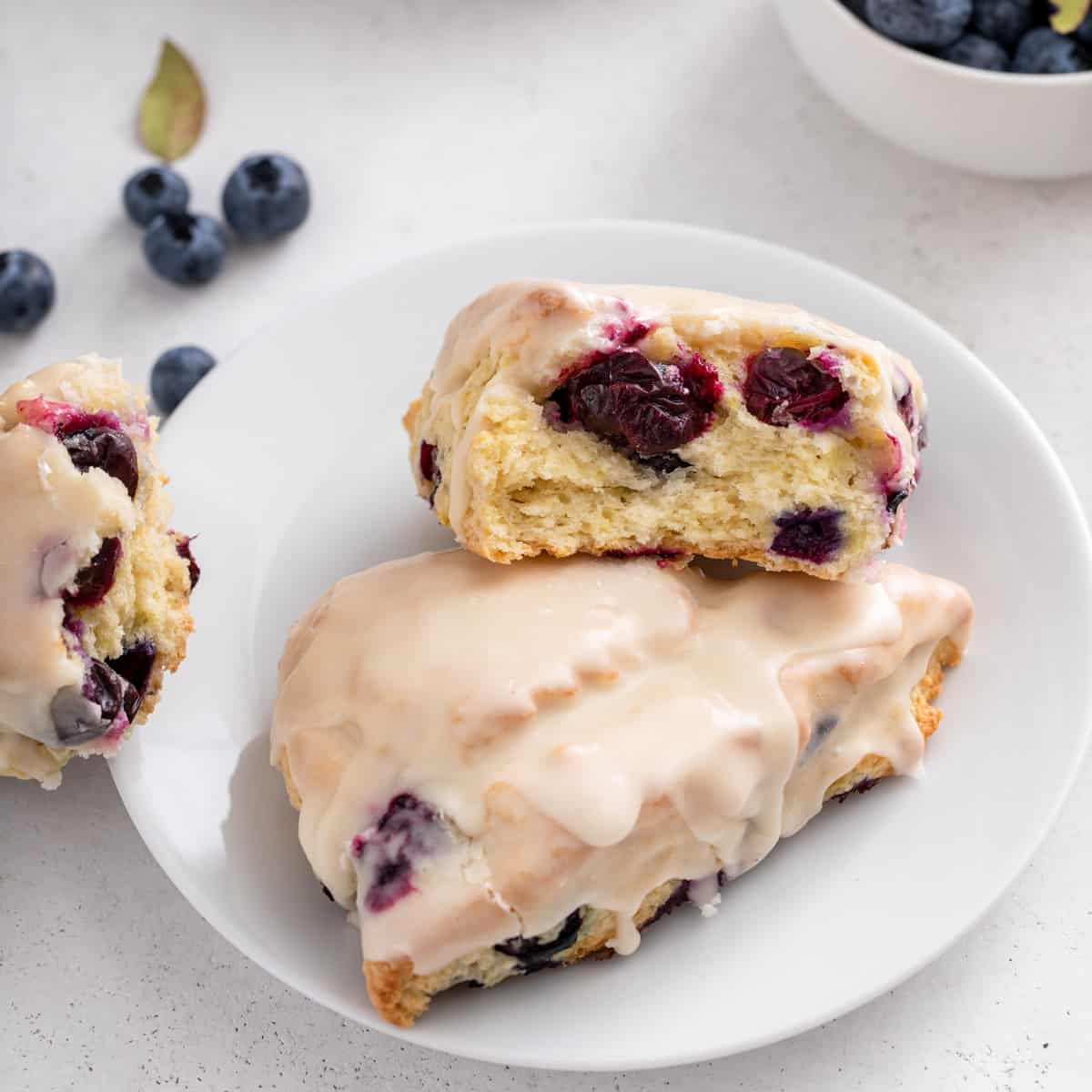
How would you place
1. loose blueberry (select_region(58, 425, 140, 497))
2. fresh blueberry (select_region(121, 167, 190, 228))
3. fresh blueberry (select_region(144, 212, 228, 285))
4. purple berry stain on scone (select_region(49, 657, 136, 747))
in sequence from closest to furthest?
purple berry stain on scone (select_region(49, 657, 136, 747)) → loose blueberry (select_region(58, 425, 140, 497)) → fresh blueberry (select_region(144, 212, 228, 285)) → fresh blueberry (select_region(121, 167, 190, 228))

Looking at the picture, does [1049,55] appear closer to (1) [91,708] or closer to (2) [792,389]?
(2) [792,389]

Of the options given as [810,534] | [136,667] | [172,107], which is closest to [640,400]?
[810,534]

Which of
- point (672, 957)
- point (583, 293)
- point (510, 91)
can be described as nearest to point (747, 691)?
point (672, 957)

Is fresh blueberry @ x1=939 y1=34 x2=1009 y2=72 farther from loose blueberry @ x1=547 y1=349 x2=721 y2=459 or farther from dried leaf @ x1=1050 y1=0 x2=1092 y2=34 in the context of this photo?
loose blueberry @ x1=547 y1=349 x2=721 y2=459

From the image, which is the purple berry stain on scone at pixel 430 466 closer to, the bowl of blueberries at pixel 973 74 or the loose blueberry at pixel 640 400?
the loose blueberry at pixel 640 400

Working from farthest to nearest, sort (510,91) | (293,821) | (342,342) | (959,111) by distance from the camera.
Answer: (510,91) < (959,111) < (342,342) < (293,821)

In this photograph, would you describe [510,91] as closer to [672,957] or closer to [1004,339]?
[1004,339]

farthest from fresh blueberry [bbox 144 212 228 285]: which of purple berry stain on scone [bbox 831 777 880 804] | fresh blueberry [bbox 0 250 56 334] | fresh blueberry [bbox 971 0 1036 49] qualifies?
purple berry stain on scone [bbox 831 777 880 804]
